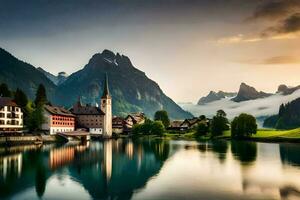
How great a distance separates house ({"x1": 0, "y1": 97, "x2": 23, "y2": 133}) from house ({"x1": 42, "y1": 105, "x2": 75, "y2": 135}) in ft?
52.9

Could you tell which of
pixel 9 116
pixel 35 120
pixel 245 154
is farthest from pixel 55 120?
pixel 245 154

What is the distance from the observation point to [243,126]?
558 feet

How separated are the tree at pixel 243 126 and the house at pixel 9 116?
89340 millimetres

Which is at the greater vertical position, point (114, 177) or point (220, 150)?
point (220, 150)

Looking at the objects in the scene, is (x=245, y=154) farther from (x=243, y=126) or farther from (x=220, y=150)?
(x=243, y=126)

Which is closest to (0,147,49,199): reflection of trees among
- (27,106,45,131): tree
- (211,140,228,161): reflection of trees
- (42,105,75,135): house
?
(211,140,228,161): reflection of trees

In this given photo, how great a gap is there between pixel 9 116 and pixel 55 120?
1187 inches

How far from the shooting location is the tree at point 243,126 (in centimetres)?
16912

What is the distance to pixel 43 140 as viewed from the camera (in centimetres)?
13838

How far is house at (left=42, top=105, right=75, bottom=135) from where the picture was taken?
161 metres

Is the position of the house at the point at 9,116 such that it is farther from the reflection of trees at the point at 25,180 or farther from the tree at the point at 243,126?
the tree at the point at 243,126

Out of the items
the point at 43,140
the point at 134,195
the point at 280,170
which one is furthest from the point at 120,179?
the point at 43,140

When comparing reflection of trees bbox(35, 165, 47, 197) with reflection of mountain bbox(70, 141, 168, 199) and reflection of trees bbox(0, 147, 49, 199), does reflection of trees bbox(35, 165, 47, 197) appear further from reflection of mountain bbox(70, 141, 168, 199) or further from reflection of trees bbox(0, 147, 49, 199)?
reflection of mountain bbox(70, 141, 168, 199)

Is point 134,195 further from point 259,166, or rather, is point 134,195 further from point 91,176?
point 259,166
